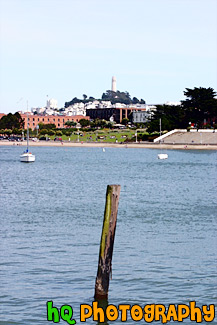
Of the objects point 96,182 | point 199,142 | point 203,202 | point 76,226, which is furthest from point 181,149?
point 76,226

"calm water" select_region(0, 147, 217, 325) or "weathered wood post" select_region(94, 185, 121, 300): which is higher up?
"weathered wood post" select_region(94, 185, 121, 300)

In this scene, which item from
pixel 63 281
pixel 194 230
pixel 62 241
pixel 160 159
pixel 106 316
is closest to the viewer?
pixel 106 316

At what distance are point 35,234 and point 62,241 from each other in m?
2.44

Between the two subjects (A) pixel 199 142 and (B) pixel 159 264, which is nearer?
(B) pixel 159 264

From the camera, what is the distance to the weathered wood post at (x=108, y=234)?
21.4m

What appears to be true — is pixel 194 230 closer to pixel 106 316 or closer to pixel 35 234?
pixel 35 234

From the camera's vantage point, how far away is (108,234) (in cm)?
2183

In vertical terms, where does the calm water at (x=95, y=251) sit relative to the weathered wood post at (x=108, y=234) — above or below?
below

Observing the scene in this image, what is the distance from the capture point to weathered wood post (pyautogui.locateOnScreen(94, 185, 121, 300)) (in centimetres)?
2142

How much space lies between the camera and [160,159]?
142500 millimetres

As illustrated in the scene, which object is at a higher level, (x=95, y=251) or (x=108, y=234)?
(x=108, y=234)

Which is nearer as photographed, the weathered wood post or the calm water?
the weathered wood post

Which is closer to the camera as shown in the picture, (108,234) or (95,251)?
(108,234)

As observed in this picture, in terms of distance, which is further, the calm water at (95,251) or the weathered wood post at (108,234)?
the calm water at (95,251)
